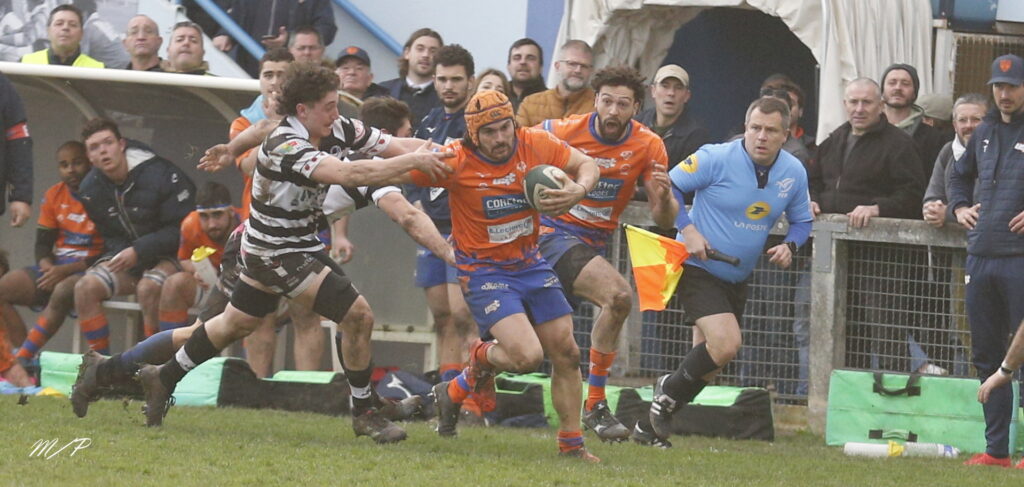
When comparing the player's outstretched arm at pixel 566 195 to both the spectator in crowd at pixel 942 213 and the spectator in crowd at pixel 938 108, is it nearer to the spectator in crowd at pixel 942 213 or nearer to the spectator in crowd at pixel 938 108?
the spectator in crowd at pixel 942 213

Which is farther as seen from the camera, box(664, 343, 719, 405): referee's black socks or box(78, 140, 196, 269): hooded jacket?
box(78, 140, 196, 269): hooded jacket

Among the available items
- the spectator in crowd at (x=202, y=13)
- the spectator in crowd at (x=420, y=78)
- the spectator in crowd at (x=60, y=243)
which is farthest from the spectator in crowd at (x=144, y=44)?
the spectator in crowd at (x=420, y=78)

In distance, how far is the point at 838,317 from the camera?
36.6ft

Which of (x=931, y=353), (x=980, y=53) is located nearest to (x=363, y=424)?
(x=931, y=353)

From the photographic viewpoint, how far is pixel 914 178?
1096cm

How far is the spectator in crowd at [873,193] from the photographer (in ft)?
35.8

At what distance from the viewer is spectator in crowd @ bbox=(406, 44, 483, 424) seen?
11195 mm

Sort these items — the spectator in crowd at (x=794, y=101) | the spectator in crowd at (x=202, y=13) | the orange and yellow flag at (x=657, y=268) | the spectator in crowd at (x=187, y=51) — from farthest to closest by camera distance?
the spectator in crowd at (x=202, y=13), the spectator in crowd at (x=187, y=51), the spectator in crowd at (x=794, y=101), the orange and yellow flag at (x=657, y=268)

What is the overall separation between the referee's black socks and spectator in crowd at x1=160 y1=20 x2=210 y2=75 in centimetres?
→ 511

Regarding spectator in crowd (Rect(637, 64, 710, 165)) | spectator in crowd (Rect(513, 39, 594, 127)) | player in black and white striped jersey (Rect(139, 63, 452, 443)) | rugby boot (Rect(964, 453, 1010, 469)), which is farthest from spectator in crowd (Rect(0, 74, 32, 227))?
rugby boot (Rect(964, 453, 1010, 469))

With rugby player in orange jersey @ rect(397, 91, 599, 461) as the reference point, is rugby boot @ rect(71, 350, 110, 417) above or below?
below

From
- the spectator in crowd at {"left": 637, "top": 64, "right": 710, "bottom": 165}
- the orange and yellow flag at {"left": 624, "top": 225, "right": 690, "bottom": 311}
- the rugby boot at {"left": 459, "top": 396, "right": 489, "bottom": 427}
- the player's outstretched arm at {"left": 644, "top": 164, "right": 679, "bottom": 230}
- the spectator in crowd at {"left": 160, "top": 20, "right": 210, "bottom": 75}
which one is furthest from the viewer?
the spectator in crowd at {"left": 160, "top": 20, "right": 210, "bottom": 75}

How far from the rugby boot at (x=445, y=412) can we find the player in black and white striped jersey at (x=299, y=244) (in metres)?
0.44

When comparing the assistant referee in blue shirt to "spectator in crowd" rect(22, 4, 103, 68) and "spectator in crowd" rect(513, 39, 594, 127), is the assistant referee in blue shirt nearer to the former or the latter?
"spectator in crowd" rect(513, 39, 594, 127)
